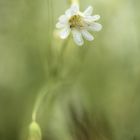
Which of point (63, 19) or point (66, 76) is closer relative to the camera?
point (63, 19)

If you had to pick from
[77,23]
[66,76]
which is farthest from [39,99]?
[77,23]

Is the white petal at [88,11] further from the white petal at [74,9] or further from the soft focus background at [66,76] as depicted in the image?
the soft focus background at [66,76]

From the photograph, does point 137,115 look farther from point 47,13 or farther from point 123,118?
point 47,13

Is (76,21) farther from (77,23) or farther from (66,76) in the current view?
(66,76)

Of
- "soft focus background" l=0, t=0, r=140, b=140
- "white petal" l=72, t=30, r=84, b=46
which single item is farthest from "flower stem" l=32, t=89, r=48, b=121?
"white petal" l=72, t=30, r=84, b=46

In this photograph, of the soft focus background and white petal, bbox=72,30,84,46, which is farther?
the soft focus background

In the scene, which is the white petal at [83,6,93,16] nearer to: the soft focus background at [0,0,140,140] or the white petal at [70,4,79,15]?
the white petal at [70,4,79,15]
